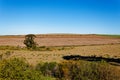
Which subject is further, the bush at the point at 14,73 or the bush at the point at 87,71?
the bush at the point at 87,71

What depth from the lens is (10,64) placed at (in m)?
13.7

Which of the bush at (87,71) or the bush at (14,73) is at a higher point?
the bush at (14,73)

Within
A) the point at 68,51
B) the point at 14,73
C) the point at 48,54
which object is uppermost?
the point at 14,73

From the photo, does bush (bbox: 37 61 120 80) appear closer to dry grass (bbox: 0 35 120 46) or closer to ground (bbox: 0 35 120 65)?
ground (bbox: 0 35 120 65)

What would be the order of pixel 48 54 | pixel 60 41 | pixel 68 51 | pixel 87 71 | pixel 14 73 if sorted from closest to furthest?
pixel 14 73 → pixel 87 71 → pixel 48 54 → pixel 68 51 → pixel 60 41

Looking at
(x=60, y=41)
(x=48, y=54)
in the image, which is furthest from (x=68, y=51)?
(x=60, y=41)

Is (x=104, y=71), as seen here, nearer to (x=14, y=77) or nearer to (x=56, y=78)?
(x=56, y=78)

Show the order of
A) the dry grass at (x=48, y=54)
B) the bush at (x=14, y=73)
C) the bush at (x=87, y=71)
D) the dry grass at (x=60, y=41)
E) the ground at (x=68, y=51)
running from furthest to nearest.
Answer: the dry grass at (x=60, y=41)
the ground at (x=68, y=51)
the dry grass at (x=48, y=54)
the bush at (x=87, y=71)
the bush at (x=14, y=73)

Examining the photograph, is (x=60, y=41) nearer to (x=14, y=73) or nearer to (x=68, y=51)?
(x=68, y=51)

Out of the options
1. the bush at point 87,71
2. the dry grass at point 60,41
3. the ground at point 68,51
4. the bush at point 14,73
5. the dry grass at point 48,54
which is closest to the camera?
the bush at point 14,73

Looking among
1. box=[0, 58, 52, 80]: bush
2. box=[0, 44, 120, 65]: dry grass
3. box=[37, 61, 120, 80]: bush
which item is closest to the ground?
box=[0, 44, 120, 65]: dry grass

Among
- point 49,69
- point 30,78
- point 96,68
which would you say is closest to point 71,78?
point 96,68

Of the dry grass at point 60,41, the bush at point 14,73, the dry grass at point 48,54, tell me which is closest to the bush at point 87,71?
the bush at point 14,73

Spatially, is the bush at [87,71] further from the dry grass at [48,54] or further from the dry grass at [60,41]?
the dry grass at [60,41]
